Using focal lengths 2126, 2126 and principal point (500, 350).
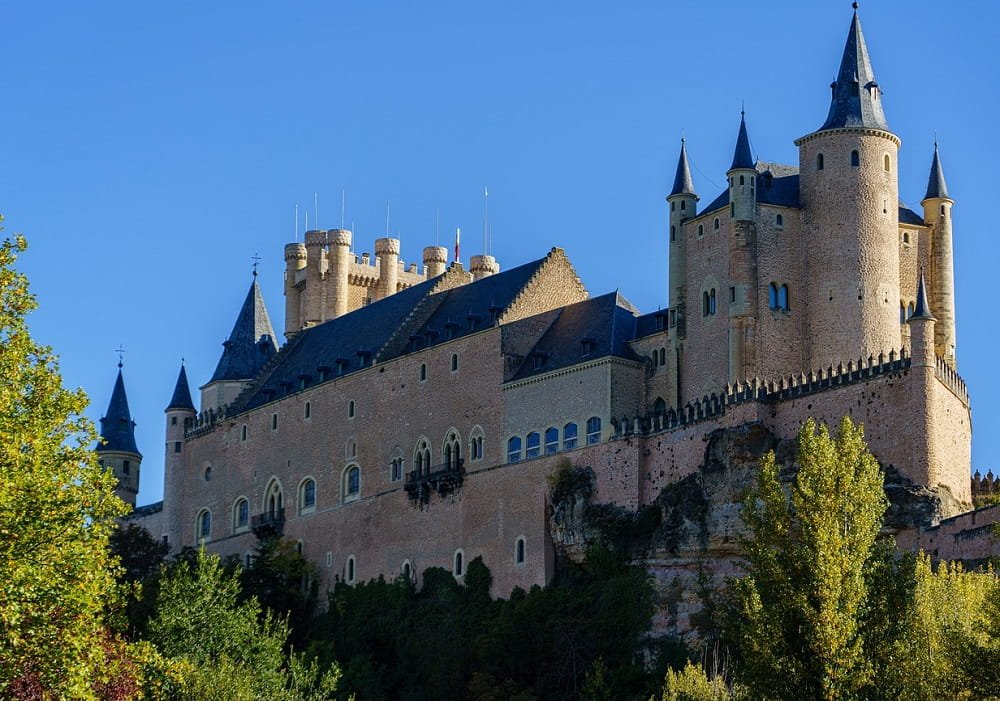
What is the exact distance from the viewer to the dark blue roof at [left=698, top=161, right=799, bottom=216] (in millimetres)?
82750

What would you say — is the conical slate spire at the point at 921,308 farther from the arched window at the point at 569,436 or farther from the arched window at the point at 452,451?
the arched window at the point at 452,451

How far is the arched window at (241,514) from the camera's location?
106938mm

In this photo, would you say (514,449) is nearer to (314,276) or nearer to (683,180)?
(683,180)

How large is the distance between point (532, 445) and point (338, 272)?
33290 mm

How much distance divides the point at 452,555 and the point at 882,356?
23.3 meters

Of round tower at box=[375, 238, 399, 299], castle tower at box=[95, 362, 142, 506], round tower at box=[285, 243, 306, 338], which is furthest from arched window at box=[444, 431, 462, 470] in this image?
castle tower at box=[95, 362, 142, 506]

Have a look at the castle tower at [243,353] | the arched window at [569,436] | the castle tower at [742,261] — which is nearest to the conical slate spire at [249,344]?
the castle tower at [243,353]

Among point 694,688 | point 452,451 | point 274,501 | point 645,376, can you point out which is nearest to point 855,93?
point 645,376

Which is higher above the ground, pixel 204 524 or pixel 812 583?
pixel 204 524

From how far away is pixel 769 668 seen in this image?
169 ft

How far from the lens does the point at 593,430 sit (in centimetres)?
8488

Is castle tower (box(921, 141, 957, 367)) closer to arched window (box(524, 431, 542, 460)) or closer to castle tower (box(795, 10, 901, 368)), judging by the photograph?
castle tower (box(795, 10, 901, 368))

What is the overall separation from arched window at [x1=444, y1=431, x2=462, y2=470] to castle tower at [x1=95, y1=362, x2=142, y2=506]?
37.1 metres

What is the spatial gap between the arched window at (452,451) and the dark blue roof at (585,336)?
418 centimetres
